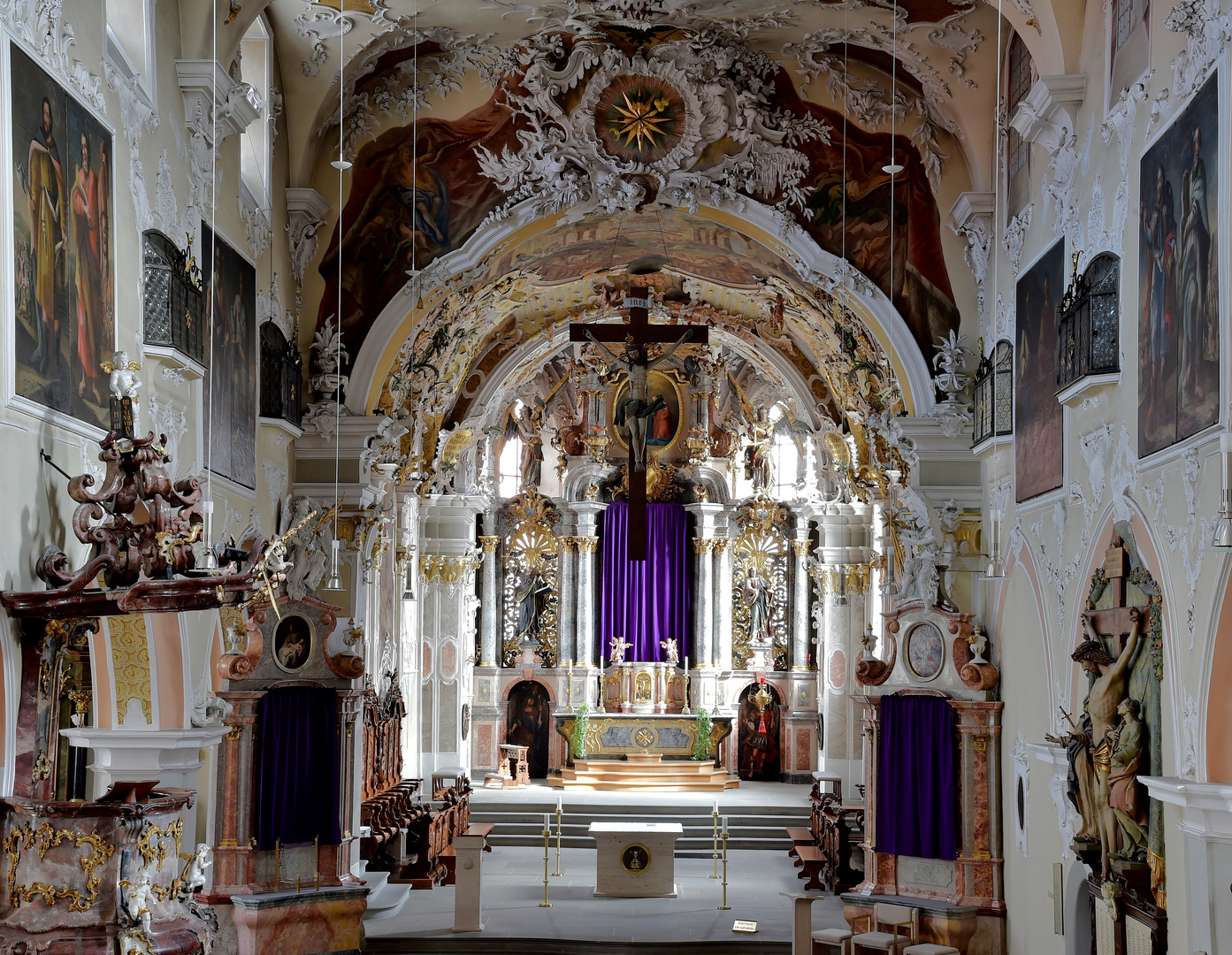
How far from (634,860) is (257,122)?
929 centimetres

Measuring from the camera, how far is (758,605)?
84.9ft

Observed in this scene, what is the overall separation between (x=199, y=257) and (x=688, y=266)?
8.97m

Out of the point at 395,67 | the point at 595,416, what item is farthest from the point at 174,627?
the point at 595,416


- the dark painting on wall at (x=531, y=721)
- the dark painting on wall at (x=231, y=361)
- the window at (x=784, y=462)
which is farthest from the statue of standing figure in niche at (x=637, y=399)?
the dark painting on wall at (x=531, y=721)

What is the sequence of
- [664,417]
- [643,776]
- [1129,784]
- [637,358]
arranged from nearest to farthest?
[1129,784] < [637,358] < [643,776] < [664,417]

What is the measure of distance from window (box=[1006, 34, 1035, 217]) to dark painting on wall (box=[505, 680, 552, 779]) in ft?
49.2

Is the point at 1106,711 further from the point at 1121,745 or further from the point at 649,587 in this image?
the point at 649,587

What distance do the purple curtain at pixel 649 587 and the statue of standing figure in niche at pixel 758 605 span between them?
3.87 ft

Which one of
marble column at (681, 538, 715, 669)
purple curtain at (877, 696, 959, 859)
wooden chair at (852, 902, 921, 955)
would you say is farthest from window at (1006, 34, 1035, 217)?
marble column at (681, 538, 715, 669)

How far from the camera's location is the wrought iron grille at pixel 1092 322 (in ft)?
31.4

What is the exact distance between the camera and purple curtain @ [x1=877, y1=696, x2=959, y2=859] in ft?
44.6

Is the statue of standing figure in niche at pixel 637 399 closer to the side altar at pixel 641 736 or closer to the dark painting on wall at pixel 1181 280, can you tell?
the dark painting on wall at pixel 1181 280

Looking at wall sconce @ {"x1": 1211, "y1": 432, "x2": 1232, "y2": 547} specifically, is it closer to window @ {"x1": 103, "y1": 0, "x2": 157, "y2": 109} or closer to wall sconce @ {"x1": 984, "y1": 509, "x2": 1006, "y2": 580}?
wall sconce @ {"x1": 984, "y1": 509, "x2": 1006, "y2": 580}

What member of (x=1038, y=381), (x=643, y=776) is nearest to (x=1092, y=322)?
(x=1038, y=381)
